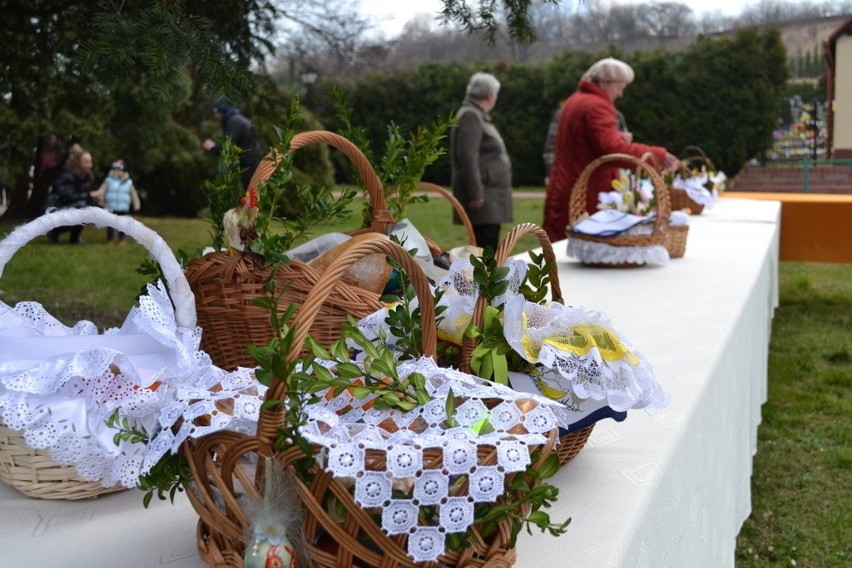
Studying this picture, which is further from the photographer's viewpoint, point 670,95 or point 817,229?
point 670,95

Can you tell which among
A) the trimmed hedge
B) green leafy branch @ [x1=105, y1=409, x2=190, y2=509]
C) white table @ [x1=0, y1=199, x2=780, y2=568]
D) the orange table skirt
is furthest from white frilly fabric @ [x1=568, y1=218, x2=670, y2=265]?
the trimmed hedge

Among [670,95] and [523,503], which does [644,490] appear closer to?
[523,503]

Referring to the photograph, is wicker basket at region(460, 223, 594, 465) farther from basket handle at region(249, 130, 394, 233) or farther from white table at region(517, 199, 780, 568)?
basket handle at region(249, 130, 394, 233)

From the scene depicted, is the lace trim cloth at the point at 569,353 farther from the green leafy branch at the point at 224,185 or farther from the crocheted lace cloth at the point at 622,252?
the crocheted lace cloth at the point at 622,252

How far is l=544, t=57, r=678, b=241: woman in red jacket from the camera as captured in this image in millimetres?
4008

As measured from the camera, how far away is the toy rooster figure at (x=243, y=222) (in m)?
1.22

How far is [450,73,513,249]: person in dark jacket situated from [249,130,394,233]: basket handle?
3.11 meters

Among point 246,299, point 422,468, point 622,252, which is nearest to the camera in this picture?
point 422,468

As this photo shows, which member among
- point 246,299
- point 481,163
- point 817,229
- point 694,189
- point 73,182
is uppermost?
point 246,299

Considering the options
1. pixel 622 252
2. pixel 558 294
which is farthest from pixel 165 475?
pixel 622 252

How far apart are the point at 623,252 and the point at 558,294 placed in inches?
68.3

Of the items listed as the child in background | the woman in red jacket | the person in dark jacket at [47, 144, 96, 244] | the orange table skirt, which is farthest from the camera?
the child in background

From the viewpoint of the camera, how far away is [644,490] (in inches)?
43.1

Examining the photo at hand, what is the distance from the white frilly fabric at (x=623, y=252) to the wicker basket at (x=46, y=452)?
6.81 ft
